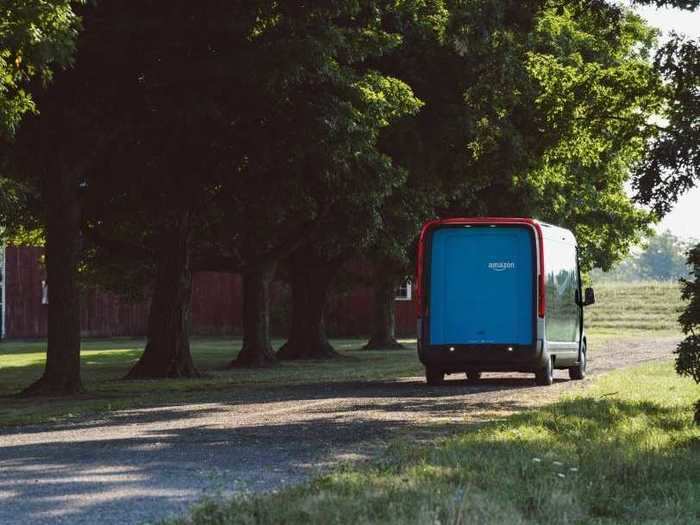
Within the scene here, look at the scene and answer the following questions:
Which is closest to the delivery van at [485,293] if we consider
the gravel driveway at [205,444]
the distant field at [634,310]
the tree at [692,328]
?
the gravel driveway at [205,444]

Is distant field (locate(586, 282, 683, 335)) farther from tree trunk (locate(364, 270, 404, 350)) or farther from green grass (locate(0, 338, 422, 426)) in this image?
green grass (locate(0, 338, 422, 426))

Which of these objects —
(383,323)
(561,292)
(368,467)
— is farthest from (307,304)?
(368,467)

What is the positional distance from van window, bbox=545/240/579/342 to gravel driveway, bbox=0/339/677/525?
3.97 ft

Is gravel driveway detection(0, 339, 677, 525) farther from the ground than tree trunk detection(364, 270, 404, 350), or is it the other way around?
tree trunk detection(364, 270, 404, 350)

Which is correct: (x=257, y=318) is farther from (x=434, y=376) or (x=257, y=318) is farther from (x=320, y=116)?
(x=320, y=116)

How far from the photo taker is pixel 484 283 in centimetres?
1973

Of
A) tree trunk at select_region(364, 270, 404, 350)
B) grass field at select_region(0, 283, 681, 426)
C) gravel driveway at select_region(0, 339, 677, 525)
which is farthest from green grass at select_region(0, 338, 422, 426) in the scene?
gravel driveway at select_region(0, 339, 677, 525)

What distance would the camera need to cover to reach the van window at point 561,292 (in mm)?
20203

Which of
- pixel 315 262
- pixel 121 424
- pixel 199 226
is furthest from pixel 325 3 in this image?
pixel 315 262

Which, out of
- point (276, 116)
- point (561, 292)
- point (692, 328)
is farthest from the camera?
point (276, 116)

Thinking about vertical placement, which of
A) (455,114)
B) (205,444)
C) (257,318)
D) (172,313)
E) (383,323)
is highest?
(455,114)

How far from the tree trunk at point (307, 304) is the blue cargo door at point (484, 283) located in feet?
59.0

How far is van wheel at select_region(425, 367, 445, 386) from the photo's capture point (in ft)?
69.7

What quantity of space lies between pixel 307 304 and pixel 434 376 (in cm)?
1681
